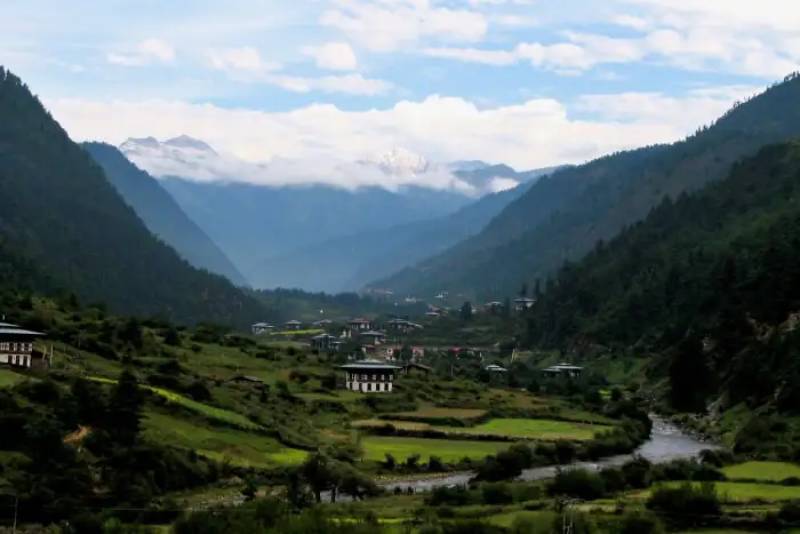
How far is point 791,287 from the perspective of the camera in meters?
120

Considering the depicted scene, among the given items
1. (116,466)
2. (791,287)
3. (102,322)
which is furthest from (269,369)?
(116,466)

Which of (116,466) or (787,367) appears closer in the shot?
(116,466)

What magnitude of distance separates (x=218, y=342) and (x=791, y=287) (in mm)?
62766

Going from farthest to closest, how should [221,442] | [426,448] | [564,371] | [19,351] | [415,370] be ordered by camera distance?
1. [564,371]
2. [415,370]
3. [426,448]
4. [19,351]
5. [221,442]

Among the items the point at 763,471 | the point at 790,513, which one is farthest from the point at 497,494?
the point at 763,471

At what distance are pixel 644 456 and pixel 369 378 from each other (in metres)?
38.5

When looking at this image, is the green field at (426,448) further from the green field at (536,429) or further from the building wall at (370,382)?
the building wall at (370,382)

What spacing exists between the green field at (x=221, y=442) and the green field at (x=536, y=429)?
1991 centimetres

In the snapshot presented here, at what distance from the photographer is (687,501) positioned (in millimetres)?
54750

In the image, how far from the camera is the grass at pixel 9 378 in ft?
242

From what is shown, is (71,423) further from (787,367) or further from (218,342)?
(218,342)

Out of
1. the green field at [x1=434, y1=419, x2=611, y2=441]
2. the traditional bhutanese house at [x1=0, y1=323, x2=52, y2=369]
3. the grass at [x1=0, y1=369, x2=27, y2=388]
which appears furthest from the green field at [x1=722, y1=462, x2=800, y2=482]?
the traditional bhutanese house at [x1=0, y1=323, x2=52, y2=369]

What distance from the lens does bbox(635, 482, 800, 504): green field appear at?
58.6m

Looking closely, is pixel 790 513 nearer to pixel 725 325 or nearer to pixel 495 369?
pixel 725 325
